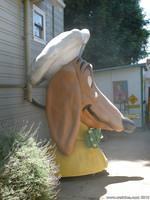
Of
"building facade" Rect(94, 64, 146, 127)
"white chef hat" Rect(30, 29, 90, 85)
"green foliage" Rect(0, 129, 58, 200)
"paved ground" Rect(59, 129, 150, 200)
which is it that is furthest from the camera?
"building facade" Rect(94, 64, 146, 127)

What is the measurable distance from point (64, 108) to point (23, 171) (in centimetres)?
337

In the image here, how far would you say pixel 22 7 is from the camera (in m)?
9.95

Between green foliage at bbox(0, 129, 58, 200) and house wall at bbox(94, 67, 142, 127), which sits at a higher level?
house wall at bbox(94, 67, 142, 127)

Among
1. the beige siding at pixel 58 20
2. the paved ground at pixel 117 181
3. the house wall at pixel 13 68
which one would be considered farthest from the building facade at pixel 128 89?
the house wall at pixel 13 68

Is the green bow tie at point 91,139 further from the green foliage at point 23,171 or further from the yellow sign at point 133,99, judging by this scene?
the yellow sign at point 133,99

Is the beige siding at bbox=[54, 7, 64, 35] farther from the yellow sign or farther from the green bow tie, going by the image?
the yellow sign

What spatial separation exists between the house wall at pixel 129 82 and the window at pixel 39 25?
305 inches

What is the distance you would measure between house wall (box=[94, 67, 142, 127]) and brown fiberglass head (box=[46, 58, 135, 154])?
9.85 metres

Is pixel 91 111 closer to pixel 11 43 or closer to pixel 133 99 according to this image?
pixel 11 43

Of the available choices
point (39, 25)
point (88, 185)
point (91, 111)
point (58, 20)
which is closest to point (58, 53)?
point (91, 111)

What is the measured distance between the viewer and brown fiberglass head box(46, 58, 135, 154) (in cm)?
805

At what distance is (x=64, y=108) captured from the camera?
8125 millimetres

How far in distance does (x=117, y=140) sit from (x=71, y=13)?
40.4ft

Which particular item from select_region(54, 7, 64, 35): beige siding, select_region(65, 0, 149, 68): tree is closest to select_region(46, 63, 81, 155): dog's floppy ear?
select_region(54, 7, 64, 35): beige siding
